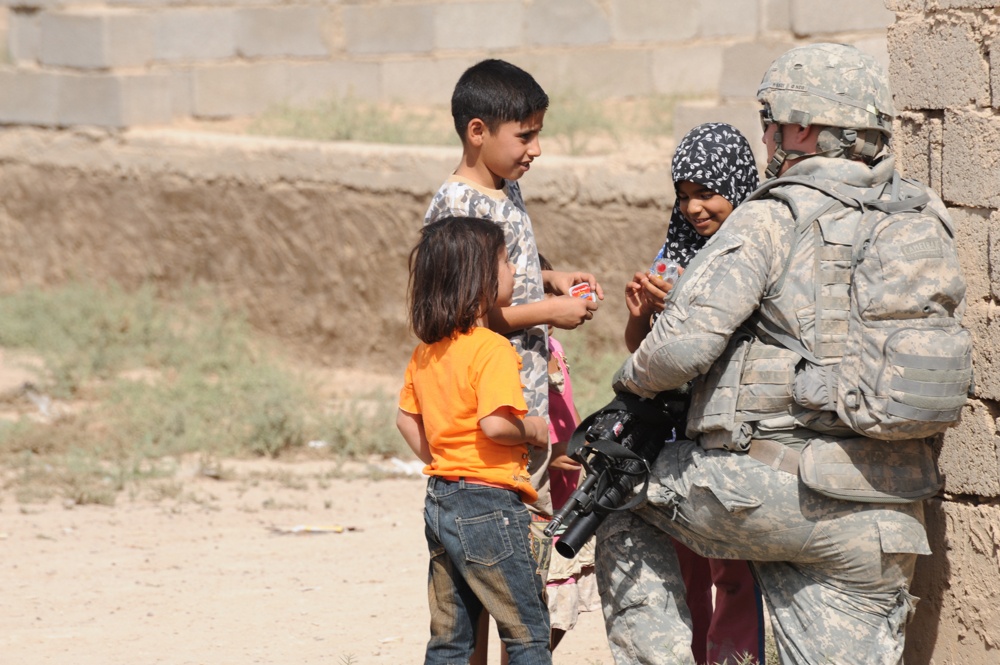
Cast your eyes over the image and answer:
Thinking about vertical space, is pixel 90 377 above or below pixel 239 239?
below

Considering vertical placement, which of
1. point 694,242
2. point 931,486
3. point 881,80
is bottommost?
point 931,486

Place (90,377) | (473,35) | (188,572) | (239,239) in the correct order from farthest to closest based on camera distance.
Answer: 1. (473,35)
2. (239,239)
3. (90,377)
4. (188,572)

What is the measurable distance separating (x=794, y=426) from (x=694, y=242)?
2.54 feet

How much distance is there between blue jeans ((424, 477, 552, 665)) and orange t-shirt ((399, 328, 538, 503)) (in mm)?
44

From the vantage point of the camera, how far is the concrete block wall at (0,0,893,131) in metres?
9.03

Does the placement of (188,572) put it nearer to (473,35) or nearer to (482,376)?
(482,376)

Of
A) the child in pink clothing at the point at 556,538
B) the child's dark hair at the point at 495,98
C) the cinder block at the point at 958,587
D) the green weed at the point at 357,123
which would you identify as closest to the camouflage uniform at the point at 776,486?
the cinder block at the point at 958,587

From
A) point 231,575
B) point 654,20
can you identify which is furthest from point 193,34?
point 231,575

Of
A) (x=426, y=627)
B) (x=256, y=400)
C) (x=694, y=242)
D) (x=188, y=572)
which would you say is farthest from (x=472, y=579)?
(x=256, y=400)

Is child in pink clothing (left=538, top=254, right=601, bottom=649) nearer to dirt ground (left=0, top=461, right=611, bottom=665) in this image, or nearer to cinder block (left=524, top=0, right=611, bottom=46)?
dirt ground (left=0, top=461, right=611, bottom=665)

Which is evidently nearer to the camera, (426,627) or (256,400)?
(426,627)

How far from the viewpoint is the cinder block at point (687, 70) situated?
934 cm

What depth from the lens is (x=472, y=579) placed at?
3092 mm

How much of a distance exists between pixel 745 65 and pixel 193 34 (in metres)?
4.84
